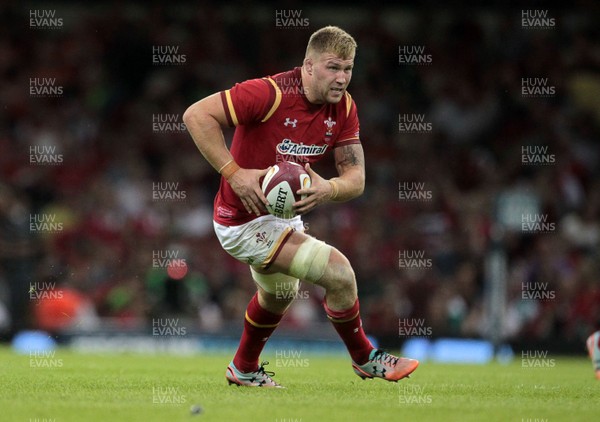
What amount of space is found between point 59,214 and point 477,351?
268 inches

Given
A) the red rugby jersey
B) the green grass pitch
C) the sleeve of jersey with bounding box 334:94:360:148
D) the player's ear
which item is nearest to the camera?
the green grass pitch

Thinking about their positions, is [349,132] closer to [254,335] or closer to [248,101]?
[248,101]

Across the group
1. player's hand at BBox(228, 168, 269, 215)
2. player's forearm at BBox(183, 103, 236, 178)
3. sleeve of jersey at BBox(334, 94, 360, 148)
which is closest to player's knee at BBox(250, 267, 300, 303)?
A: player's hand at BBox(228, 168, 269, 215)

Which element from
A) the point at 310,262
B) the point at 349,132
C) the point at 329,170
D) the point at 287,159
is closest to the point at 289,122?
the point at 287,159

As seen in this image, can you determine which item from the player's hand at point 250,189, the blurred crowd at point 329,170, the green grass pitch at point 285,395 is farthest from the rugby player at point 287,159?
the blurred crowd at point 329,170

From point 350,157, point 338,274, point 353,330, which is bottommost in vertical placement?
point 353,330

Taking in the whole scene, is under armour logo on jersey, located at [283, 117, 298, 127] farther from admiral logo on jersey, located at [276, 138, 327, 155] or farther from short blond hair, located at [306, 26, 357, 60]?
short blond hair, located at [306, 26, 357, 60]

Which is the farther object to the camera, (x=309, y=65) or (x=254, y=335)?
(x=254, y=335)

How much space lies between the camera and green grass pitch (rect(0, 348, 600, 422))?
6.15 metres

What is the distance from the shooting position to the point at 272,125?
7.71 metres

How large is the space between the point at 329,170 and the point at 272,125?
427 inches

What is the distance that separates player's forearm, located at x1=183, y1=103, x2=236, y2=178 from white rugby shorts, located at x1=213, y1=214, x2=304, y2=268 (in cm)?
48

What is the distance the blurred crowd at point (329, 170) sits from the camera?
1588 cm

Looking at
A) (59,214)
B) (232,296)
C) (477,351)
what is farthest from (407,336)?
(59,214)
